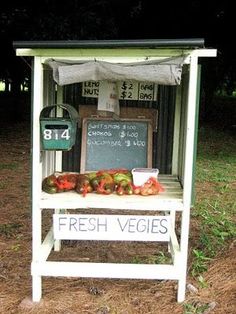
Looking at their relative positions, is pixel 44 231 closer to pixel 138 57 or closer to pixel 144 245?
pixel 144 245

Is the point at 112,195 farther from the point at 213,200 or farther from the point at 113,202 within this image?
the point at 213,200

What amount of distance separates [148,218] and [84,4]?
7.37 m

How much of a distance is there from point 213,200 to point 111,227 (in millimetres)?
3593

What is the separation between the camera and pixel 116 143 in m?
4.38

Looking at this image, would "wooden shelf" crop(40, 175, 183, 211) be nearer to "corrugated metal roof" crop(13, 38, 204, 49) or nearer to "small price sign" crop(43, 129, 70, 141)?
"small price sign" crop(43, 129, 70, 141)

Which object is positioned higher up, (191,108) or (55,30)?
(55,30)

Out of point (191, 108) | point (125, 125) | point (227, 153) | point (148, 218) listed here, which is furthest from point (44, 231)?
point (227, 153)

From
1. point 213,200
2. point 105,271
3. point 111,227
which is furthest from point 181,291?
point 213,200

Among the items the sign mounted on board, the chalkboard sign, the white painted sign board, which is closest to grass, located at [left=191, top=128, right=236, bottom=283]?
the white painted sign board

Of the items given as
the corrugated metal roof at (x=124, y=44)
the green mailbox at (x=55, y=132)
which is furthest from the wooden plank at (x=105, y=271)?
the corrugated metal roof at (x=124, y=44)

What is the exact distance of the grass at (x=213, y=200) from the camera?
4.68 m

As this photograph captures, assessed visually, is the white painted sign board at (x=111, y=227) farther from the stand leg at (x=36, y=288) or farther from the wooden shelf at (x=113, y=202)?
the stand leg at (x=36, y=288)

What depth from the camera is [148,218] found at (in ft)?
11.8

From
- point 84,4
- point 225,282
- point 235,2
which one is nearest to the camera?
point 225,282
